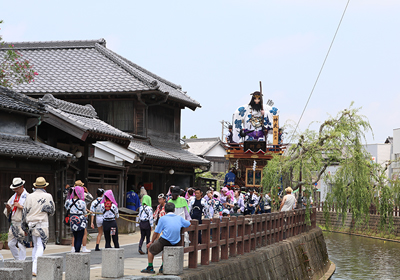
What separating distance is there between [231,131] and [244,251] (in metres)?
24.9

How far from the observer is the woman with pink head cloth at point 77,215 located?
12133mm

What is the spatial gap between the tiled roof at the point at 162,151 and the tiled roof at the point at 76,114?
6.77ft

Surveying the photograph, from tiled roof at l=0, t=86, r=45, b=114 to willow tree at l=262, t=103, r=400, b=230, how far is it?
30.9ft

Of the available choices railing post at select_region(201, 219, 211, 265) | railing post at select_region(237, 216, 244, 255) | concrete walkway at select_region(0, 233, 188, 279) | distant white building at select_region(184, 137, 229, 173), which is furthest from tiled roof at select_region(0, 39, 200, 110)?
distant white building at select_region(184, 137, 229, 173)

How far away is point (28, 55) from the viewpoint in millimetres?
28422

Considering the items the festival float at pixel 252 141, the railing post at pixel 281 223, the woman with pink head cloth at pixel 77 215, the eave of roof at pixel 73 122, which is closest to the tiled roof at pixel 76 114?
the eave of roof at pixel 73 122

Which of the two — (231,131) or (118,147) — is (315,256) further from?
(231,131)

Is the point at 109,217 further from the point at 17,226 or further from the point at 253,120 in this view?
the point at 253,120

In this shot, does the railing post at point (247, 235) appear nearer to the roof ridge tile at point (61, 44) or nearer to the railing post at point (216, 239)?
the railing post at point (216, 239)

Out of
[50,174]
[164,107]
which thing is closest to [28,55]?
[164,107]

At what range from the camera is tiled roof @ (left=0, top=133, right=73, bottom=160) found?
44.7 feet

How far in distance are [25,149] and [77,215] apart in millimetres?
3177

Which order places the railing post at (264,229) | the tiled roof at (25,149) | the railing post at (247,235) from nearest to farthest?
1. the tiled roof at (25,149)
2. the railing post at (247,235)
3. the railing post at (264,229)

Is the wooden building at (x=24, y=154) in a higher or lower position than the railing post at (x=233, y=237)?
higher
